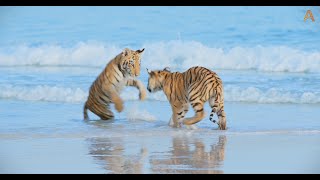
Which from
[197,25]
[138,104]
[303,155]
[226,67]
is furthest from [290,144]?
[197,25]

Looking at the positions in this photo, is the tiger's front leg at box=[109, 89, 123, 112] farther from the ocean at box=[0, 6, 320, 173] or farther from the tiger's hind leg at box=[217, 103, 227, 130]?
the tiger's hind leg at box=[217, 103, 227, 130]

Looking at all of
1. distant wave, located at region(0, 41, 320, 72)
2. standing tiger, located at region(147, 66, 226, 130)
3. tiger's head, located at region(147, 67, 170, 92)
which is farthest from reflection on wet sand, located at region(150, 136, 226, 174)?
distant wave, located at region(0, 41, 320, 72)

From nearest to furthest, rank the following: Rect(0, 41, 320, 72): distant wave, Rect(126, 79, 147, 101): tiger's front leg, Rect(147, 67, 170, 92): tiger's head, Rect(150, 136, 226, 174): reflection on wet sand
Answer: Rect(150, 136, 226, 174): reflection on wet sand
Rect(147, 67, 170, 92): tiger's head
Rect(126, 79, 147, 101): tiger's front leg
Rect(0, 41, 320, 72): distant wave

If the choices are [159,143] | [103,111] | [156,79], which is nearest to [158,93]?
[103,111]

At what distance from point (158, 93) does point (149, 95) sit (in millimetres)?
121

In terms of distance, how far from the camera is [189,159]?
7.84 metres

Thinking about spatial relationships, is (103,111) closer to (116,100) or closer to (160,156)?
(116,100)

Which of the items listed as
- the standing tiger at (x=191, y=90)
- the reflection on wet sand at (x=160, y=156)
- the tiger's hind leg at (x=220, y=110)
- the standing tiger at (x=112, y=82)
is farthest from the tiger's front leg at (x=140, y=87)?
the reflection on wet sand at (x=160, y=156)

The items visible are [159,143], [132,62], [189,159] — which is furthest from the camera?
[132,62]

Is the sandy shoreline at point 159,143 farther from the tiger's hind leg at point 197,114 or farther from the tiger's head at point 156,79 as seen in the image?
the tiger's head at point 156,79

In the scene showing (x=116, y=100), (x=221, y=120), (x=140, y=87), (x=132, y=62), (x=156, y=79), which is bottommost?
(x=221, y=120)

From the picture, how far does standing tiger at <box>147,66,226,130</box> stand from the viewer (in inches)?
388

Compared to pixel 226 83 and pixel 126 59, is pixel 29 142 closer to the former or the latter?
pixel 126 59

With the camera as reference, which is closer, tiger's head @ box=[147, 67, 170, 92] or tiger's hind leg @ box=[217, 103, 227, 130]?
tiger's hind leg @ box=[217, 103, 227, 130]
